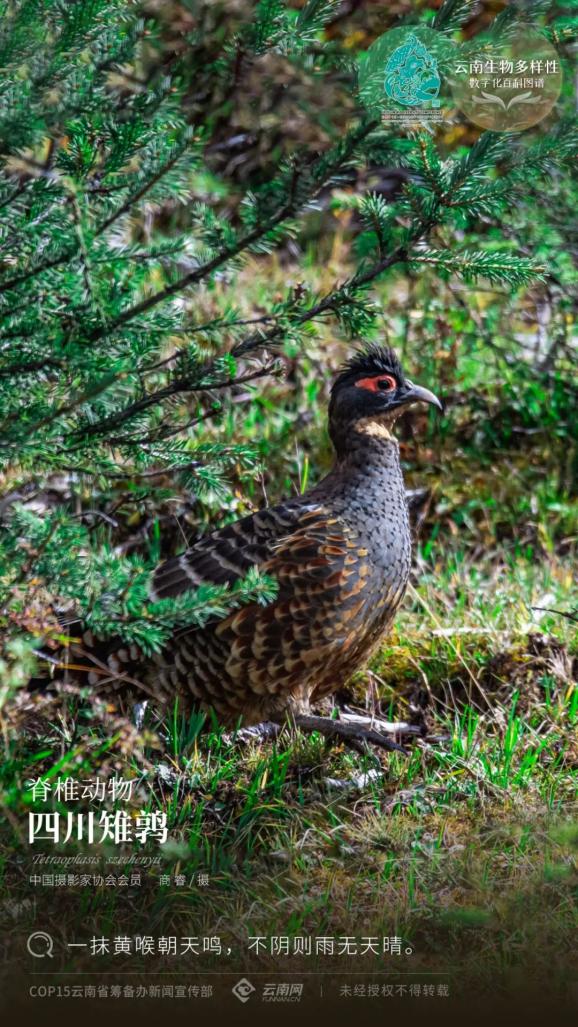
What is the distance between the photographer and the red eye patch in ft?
14.7

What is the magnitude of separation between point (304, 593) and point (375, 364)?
Answer: 103 cm

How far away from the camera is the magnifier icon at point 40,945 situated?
3156 millimetres

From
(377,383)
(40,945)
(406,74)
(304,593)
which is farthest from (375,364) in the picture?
(40,945)

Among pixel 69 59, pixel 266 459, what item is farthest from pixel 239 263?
pixel 266 459

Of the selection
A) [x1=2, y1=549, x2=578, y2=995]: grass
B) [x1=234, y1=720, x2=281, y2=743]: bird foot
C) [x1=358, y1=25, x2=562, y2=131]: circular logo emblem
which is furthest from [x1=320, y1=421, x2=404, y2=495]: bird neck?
[x1=358, y1=25, x2=562, y2=131]: circular logo emblem

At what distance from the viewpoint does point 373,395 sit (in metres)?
4.48

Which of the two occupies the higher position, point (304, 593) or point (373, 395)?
point (373, 395)

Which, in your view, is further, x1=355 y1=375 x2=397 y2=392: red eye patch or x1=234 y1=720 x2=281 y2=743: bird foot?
→ x1=355 y1=375 x2=397 y2=392: red eye patch

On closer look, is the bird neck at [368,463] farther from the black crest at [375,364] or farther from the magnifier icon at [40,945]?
the magnifier icon at [40,945]

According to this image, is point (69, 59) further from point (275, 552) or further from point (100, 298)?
point (275, 552)

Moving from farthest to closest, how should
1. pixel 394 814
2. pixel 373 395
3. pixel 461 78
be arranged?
pixel 373 395
pixel 461 78
pixel 394 814

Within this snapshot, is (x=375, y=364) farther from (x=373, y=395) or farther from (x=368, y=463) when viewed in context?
(x=368, y=463)

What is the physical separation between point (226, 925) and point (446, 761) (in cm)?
110

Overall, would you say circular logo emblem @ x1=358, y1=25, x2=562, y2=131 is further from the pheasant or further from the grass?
the grass
